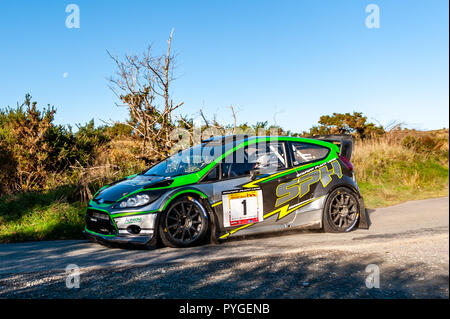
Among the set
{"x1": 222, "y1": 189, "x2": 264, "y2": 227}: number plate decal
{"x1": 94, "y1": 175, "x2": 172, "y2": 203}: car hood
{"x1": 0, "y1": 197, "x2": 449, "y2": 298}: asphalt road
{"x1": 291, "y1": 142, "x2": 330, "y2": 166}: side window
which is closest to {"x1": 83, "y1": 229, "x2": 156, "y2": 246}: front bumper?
{"x1": 0, "y1": 197, "x2": 449, "y2": 298}: asphalt road

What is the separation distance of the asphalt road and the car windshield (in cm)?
127

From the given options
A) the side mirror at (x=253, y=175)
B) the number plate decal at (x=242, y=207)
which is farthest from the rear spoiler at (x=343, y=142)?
the number plate decal at (x=242, y=207)

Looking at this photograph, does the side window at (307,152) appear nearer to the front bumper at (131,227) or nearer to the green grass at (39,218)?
the front bumper at (131,227)

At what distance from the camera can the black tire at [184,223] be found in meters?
5.29

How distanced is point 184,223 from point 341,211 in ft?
8.77

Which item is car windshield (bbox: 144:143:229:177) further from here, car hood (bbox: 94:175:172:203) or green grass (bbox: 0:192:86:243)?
green grass (bbox: 0:192:86:243)

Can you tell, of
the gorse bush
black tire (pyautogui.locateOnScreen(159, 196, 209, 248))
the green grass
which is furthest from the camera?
the gorse bush

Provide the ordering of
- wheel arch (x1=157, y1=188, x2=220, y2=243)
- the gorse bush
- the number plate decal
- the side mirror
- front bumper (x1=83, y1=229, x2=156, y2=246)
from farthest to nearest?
the gorse bush
the side mirror
the number plate decal
wheel arch (x1=157, y1=188, x2=220, y2=243)
front bumper (x1=83, y1=229, x2=156, y2=246)

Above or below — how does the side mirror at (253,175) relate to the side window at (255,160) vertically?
below

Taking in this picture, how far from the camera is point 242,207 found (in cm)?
576

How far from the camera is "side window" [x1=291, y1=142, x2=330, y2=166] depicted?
21.3ft

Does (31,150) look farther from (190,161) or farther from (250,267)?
(250,267)
